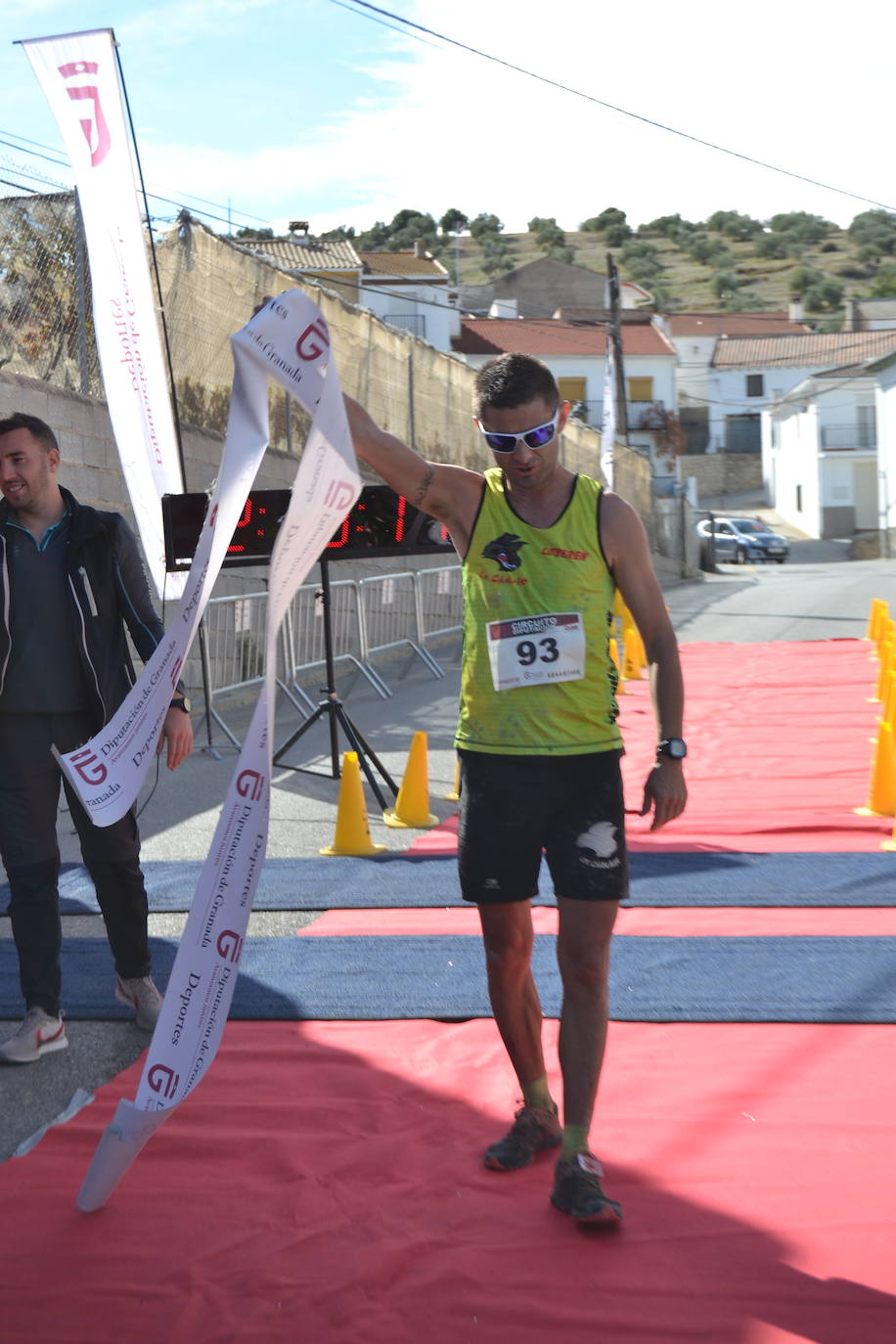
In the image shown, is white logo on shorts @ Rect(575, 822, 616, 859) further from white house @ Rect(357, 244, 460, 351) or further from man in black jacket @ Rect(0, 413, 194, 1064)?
white house @ Rect(357, 244, 460, 351)

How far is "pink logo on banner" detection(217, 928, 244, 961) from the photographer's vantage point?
339cm

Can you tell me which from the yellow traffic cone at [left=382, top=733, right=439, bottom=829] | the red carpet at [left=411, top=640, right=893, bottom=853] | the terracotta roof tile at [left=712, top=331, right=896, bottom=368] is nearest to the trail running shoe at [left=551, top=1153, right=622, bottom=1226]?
the red carpet at [left=411, top=640, right=893, bottom=853]

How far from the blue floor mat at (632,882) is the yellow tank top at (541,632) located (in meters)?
3.16

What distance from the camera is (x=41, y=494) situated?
15.6ft

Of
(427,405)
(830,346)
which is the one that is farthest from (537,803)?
(830,346)

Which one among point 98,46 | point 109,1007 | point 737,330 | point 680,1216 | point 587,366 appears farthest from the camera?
point 737,330

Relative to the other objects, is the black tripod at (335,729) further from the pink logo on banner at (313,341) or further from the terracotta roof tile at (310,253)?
the terracotta roof tile at (310,253)

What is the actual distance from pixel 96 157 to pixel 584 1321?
9046 millimetres

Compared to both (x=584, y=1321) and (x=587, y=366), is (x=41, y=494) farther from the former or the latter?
(x=587, y=366)

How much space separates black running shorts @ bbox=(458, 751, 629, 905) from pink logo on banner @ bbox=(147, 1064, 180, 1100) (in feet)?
2.69

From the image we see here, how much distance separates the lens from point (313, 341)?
11.3ft

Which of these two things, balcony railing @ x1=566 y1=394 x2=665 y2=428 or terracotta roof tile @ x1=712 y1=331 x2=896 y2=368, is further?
terracotta roof tile @ x1=712 y1=331 x2=896 y2=368

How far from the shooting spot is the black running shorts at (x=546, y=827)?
360cm

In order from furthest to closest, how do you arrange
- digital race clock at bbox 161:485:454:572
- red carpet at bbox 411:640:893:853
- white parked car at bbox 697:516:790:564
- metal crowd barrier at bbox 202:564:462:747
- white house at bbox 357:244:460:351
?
white house at bbox 357:244:460:351
white parked car at bbox 697:516:790:564
metal crowd barrier at bbox 202:564:462:747
digital race clock at bbox 161:485:454:572
red carpet at bbox 411:640:893:853
